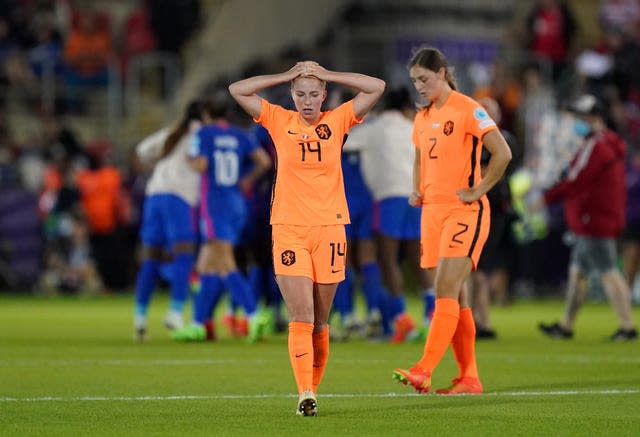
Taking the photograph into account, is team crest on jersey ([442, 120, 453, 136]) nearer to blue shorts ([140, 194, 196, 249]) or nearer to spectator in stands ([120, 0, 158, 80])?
blue shorts ([140, 194, 196, 249])

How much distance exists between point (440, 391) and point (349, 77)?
2495 mm

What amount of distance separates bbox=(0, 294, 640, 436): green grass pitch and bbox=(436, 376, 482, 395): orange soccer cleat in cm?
11

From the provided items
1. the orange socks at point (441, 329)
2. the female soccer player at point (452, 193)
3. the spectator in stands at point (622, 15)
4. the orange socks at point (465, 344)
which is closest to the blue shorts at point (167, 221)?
the female soccer player at point (452, 193)

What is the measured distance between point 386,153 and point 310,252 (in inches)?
260

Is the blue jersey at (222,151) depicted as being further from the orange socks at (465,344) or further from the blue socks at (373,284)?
the orange socks at (465,344)

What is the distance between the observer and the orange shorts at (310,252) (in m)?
10.5

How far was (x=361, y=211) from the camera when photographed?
56.6ft

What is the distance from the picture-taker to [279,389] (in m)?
12.1

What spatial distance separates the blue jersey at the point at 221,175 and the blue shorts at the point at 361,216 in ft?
3.89

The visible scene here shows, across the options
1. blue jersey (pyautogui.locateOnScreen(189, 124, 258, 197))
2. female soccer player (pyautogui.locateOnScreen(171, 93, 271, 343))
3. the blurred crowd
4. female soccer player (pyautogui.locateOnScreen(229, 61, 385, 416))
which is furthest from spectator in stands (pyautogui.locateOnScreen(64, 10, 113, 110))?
female soccer player (pyautogui.locateOnScreen(229, 61, 385, 416))

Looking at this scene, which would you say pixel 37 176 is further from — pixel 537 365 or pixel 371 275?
pixel 537 365

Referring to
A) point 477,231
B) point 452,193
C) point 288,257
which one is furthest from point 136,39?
point 288,257

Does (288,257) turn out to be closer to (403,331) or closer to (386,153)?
(403,331)

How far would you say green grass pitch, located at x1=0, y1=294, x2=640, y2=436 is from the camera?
32.6 feet
